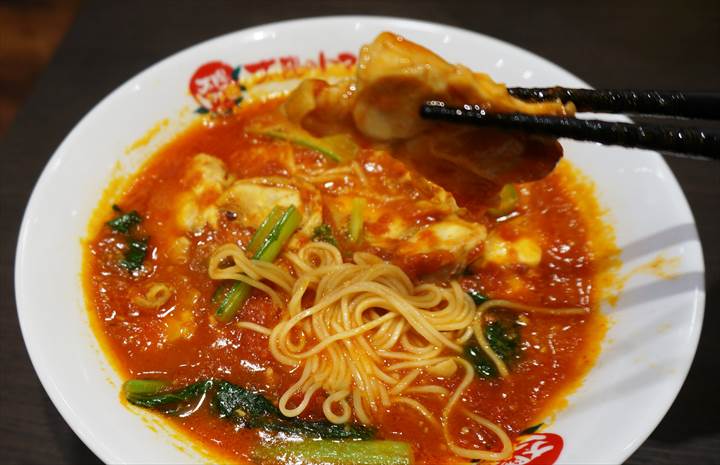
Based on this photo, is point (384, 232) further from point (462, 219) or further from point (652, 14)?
point (652, 14)

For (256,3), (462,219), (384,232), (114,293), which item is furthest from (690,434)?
(256,3)

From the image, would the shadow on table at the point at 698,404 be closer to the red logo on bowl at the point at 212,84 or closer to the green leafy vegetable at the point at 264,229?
the green leafy vegetable at the point at 264,229

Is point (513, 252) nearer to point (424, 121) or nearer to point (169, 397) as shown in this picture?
point (424, 121)

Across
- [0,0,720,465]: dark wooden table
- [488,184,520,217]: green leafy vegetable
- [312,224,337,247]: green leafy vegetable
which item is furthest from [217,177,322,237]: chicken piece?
[0,0,720,465]: dark wooden table

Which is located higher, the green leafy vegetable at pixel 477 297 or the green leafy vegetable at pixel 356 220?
the green leafy vegetable at pixel 356 220

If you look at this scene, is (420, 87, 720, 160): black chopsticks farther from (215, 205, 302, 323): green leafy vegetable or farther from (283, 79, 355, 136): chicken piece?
(215, 205, 302, 323): green leafy vegetable

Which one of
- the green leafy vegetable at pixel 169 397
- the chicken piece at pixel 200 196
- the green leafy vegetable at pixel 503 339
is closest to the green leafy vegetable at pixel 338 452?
the green leafy vegetable at pixel 169 397
